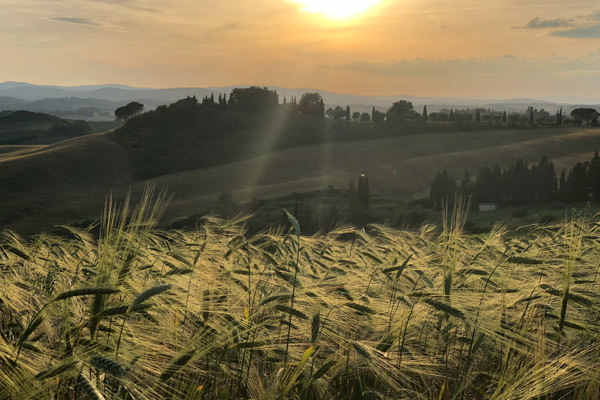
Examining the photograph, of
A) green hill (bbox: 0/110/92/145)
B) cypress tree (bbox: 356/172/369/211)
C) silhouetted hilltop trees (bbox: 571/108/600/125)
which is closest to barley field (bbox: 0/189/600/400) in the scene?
cypress tree (bbox: 356/172/369/211)

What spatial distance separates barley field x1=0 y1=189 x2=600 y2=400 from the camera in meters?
2.74

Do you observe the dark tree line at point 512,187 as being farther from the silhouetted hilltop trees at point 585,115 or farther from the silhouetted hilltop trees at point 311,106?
the silhouetted hilltop trees at point 585,115

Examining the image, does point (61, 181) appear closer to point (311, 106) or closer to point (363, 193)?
point (363, 193)

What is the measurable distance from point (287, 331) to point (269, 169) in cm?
8998

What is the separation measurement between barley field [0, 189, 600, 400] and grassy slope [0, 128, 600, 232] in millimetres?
59812

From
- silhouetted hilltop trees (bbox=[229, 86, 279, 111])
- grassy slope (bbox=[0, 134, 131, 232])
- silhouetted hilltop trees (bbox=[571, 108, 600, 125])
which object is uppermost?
silhouetted hilltop trees (bbox=[229, 86, 279, 111])

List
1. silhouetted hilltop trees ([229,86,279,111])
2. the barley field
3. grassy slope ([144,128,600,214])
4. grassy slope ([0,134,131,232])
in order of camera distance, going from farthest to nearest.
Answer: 1. silhouetted hilltop trees ([229,86,279,111])
2. grassy slope ([144,128,600,214])
3. grassy slope ([0,134,131,232])
4. the barley field

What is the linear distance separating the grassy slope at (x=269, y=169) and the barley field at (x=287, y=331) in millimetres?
59812

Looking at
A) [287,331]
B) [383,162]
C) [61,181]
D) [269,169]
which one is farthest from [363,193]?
[287,331]

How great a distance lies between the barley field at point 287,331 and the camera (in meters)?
2.74

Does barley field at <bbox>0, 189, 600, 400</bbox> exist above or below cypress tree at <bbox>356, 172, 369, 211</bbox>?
above

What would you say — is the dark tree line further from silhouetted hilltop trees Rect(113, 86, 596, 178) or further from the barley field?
the barley field

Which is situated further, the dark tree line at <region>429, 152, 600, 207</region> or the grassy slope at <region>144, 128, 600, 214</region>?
the grassy slope at <region>144, 128, 600, 214</region>

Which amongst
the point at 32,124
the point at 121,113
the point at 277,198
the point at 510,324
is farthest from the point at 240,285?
the point at 32,124
